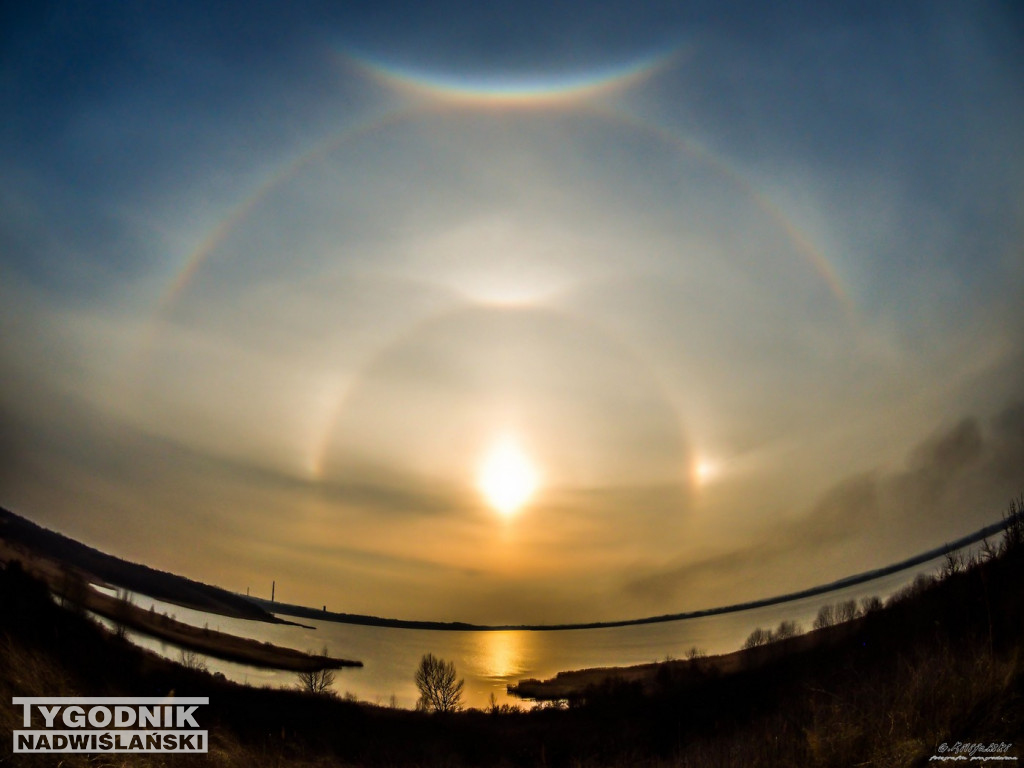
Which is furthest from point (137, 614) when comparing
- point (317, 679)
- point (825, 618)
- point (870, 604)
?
point (825, 618)

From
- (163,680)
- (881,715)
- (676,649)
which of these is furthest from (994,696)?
(676,649)

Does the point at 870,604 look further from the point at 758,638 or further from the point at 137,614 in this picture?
the point at 137,614

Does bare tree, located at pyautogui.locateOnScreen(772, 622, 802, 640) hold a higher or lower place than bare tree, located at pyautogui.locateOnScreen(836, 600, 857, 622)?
lower

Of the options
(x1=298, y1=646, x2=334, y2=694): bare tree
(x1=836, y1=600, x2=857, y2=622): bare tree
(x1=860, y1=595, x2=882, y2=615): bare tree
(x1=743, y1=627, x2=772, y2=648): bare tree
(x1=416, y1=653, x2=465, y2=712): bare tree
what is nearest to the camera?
(x1=860, y1=595, x2=882, y2=615): bare tree

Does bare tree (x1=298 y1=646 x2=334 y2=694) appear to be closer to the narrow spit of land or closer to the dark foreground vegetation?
the narrow spit of land

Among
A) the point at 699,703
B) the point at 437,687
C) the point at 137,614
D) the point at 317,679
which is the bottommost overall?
the point at 699,703

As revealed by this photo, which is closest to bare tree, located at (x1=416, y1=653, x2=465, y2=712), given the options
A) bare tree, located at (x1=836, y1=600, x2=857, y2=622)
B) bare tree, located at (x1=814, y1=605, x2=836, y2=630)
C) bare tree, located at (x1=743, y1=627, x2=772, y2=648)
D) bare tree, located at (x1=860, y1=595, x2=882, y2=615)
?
bare tree, located at (x1=743, y1=627, x2=772, y2=648)

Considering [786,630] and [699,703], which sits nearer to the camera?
[699,703]

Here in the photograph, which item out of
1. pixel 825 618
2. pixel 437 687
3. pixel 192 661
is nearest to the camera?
pixel 192 661

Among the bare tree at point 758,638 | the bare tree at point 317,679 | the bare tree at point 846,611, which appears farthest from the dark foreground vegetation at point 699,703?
the bare tree at point 317,679

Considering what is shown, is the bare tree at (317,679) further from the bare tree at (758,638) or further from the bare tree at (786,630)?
the bare tree at (786,630)
